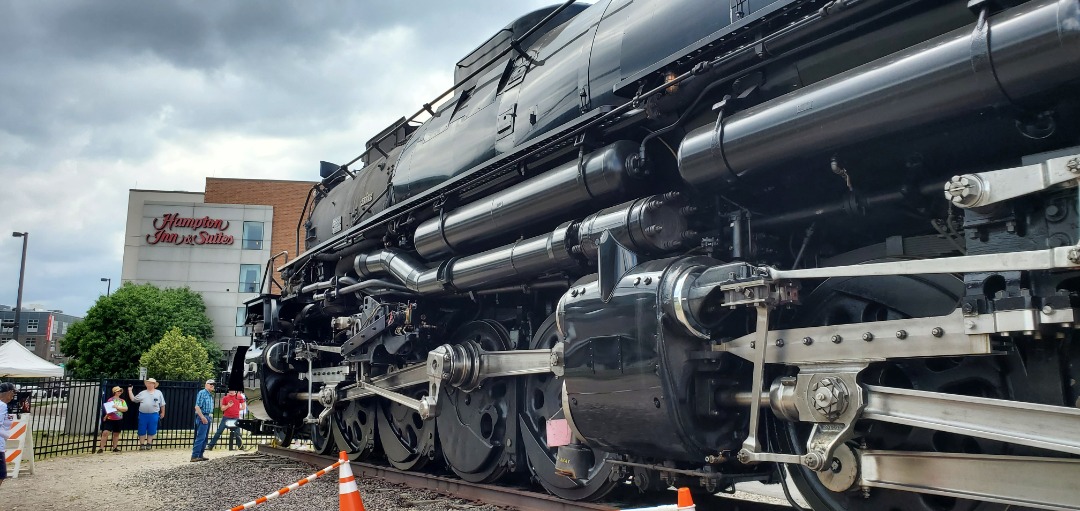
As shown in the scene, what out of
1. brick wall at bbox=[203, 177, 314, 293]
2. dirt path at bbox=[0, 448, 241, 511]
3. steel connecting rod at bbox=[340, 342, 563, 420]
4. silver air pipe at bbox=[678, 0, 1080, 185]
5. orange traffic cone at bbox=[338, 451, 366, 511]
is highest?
brick wall at bbox=[203, 177, 314, 293]

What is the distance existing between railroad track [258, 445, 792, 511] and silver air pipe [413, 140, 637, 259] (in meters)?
2.21

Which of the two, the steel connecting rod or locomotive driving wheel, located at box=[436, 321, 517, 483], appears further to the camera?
locomotive driving wheel, located at box=[436, 321, 517, 483]

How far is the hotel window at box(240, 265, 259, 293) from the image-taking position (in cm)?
4119

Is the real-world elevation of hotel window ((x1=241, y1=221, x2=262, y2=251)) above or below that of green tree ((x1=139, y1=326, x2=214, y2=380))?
above

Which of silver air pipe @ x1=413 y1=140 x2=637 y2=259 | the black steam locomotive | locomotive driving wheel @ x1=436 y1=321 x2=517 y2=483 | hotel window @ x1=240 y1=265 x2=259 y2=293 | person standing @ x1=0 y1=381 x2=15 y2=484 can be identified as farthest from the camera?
hotel window @ x1=240 y1=265 x2=259 y2=293

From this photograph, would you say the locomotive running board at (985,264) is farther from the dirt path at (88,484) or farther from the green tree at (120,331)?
the green tree at (120,331)

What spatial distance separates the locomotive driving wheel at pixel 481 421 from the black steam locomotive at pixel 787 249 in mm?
71

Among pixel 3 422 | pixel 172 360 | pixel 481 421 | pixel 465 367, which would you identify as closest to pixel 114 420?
pixel 3 422

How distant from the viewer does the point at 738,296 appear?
12.6 ft

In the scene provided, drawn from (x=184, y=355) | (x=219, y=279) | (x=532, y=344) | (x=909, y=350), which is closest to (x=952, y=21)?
(x=909, y=350)

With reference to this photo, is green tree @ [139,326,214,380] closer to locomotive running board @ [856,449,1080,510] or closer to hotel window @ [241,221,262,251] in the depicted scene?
hotel window @ [241,221,262,251]

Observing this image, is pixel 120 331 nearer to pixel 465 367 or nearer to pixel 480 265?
pixel 465 367

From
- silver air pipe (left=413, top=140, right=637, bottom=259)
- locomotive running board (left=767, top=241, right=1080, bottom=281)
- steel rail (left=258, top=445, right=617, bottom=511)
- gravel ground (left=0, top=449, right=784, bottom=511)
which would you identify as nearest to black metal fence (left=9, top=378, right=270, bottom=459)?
gravel ground (left=0, top=449, right=784, bottom=511)

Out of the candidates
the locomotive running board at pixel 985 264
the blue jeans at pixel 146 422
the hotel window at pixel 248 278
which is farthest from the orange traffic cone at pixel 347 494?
the hotel window at pixel 248 278
